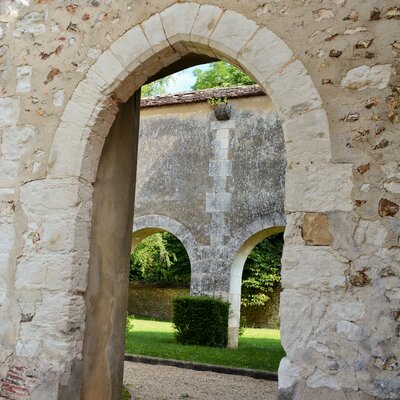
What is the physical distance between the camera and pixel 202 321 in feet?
32.1

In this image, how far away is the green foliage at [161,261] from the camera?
61.9ft

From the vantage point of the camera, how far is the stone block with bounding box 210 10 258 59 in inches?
129

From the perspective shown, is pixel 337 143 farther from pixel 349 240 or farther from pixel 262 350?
pixel 262 350

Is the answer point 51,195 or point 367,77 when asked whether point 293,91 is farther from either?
point 51,195

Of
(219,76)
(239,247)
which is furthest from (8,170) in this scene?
(219,76)

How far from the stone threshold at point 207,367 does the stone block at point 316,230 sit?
4.58m

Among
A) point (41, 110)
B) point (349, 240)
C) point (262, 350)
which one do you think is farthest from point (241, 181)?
point (349, 240)

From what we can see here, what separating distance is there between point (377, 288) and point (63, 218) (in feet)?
7.01

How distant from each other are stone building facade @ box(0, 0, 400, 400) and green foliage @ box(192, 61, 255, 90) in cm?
1591

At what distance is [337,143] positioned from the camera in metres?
2.97

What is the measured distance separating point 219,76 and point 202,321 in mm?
13278

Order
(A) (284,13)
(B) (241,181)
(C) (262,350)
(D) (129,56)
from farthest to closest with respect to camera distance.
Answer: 1. (B) (241,181)
2. (C) (262,350)
3. (D) (129,56)
4. (A) (284,13)

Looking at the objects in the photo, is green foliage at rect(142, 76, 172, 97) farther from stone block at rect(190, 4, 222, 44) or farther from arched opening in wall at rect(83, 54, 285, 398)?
stone block at rect(190, 4, 222, 44)

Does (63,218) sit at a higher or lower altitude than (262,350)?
higher
